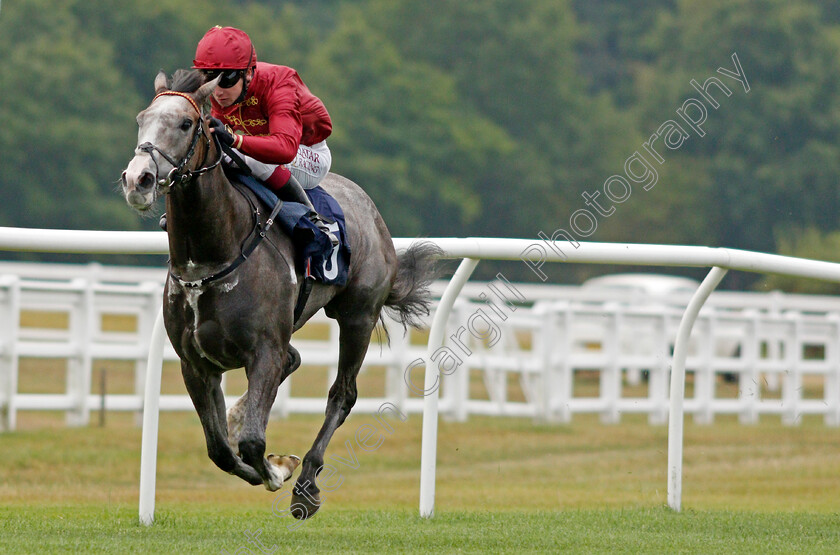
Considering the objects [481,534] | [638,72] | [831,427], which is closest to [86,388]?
[481,534]

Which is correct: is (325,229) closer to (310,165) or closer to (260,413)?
(310,165)

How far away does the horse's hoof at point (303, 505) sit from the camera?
16.5 ft

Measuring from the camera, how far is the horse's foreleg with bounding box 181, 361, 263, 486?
190 inches

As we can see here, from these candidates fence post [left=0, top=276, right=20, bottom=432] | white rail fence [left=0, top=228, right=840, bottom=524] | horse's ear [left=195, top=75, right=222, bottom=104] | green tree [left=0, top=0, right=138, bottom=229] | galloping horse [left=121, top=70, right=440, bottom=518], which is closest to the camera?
galloping horse [left=121, top=70, right=440, bottom=518]

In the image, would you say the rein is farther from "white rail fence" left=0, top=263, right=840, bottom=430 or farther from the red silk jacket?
"white rail fence" left=0, top=263, right=840, bottom=430

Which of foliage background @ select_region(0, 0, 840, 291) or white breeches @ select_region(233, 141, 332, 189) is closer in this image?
white breeches @ select_region(233, 141, 332, 189)

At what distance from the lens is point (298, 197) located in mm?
5148

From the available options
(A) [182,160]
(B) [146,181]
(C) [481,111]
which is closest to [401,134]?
(C) [481,111]

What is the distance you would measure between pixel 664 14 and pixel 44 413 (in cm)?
4902

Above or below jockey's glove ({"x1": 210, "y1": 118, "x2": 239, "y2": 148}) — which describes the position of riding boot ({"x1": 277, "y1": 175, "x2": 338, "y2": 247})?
below

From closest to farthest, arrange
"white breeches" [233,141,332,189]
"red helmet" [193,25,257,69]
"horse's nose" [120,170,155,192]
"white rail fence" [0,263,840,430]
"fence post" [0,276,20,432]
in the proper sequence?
"horse's nose" [120,170,155,192] < "red helmet" [193,25,257,69] < "white breeches" [233,141,332,189] < "fence post" [0,276,20,432] < "white rail fence" [0,263,840,430]

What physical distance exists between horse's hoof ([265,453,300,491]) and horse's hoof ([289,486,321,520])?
4.7 inches

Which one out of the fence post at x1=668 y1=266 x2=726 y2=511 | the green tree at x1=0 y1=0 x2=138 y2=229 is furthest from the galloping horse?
the green tree at x1=0 y1=0 x2=138 y2=229

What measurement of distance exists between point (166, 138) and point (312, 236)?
920mm
